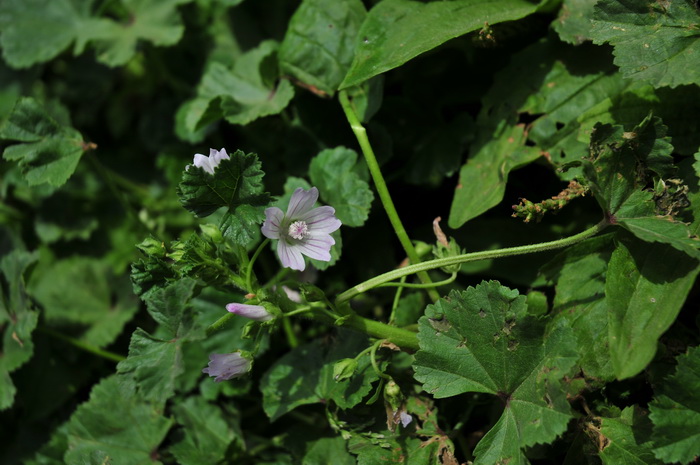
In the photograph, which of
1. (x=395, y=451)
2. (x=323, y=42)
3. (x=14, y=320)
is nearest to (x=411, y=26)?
(x=323, y=42)

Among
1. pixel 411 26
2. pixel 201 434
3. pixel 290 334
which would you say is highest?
pixel 411 26

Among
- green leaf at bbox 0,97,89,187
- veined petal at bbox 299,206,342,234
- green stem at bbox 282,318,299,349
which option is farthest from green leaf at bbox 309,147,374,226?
green leaf at bbox 0,97,89,187

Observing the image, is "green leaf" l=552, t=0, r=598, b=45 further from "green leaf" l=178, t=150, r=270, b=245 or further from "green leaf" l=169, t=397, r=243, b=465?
"green leaf" l=169, t=397, r=243, b=465

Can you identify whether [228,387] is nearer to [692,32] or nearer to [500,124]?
[500,124]

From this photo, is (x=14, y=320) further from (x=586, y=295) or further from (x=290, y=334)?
(x=586, y=295)

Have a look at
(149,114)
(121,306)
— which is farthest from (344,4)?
(121,306)

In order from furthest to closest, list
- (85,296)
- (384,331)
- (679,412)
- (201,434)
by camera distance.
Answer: (85,296), (201,434), (384,331), (679,412)
